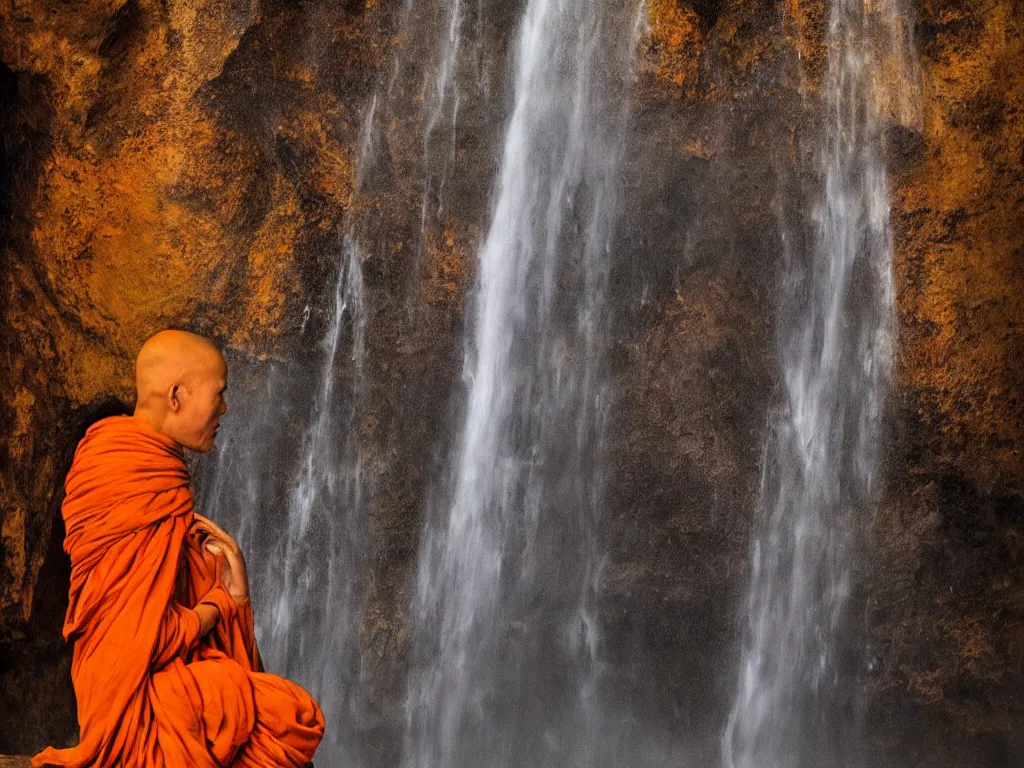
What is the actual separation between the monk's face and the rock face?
16.9 feet

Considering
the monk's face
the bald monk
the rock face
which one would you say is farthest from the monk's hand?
the rock face

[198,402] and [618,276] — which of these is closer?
[198,402]

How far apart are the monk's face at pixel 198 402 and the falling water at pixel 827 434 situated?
6247 mm

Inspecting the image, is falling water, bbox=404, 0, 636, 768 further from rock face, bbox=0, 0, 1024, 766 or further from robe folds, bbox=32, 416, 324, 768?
robe folds, bbox=32, 416, 324, 768

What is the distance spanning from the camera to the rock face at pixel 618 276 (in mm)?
9117

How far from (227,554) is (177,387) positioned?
55cm

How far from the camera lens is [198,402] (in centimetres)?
406

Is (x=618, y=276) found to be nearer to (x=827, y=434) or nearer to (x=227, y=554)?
(x=827, y=434)

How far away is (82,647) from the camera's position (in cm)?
379

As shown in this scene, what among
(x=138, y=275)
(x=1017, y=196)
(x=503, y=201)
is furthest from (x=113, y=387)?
(x=1017, y=196)

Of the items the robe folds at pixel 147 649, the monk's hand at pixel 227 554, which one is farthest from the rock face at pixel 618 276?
the robe folds at pixel 147 649

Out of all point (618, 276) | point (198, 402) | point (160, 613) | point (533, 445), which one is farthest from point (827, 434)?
point (160, 613)

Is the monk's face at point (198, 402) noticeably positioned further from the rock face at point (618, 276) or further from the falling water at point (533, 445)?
the falling water at point (533, 445)

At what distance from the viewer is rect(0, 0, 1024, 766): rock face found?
359 inches
